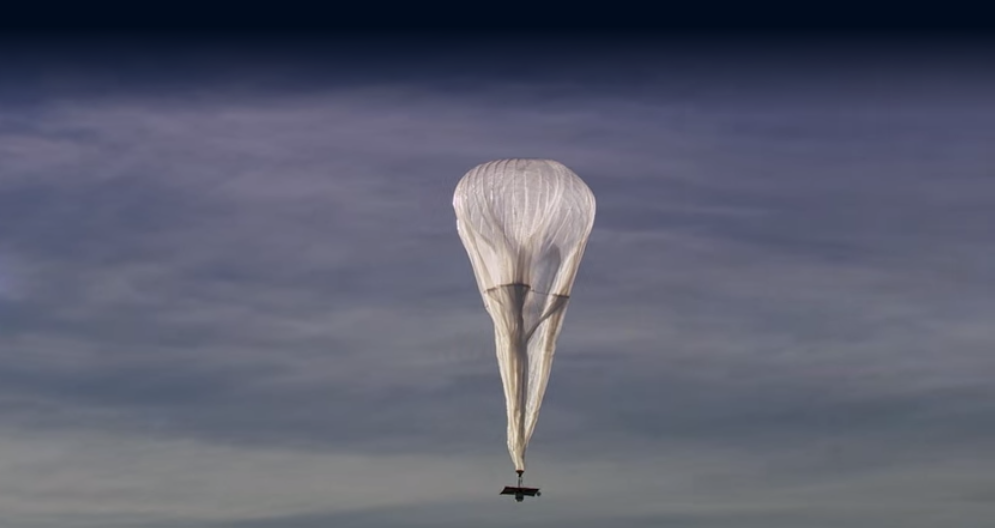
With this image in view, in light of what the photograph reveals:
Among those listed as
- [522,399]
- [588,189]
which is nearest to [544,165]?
[588,189]

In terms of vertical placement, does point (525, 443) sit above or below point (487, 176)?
below

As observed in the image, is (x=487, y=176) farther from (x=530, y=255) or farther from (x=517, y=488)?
(x=517, y=488)

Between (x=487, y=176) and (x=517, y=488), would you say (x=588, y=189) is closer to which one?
(x=487, y=176)

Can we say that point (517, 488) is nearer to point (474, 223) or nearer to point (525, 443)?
point (525, 443)

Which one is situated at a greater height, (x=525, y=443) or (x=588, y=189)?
(x=588, y=189)

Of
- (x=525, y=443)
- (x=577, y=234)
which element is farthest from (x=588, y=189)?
(x=525, y=443)
